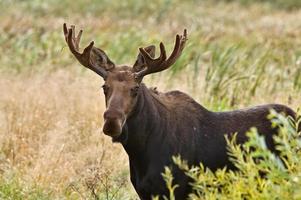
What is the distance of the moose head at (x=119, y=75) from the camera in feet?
21.7

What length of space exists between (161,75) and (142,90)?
561 centimetres

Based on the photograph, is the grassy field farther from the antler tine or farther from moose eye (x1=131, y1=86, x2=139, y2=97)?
moose eye (x1=131, y1=86, x2=139, y2=97)

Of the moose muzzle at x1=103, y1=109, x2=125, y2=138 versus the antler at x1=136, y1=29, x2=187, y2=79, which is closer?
the moose muzzle at x1=103, y1=109, x2=125, y2=138

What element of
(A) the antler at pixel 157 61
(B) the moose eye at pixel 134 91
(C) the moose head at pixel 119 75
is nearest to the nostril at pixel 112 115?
(C) the moose head at pixel 119 75

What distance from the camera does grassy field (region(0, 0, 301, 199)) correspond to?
28.0ft

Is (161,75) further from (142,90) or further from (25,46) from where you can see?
(142,90)

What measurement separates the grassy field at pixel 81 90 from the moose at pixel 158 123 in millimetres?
648

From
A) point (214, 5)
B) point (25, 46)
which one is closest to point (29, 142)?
point (25, 46)

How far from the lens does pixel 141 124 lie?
7.12m

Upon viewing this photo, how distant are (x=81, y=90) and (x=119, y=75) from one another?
478 centimetres

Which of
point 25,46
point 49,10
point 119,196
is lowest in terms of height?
point 119,196

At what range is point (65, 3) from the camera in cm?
2519

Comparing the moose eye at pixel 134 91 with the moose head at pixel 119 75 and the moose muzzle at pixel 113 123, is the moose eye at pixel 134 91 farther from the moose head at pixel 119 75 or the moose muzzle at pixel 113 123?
the moose muzzle at pixel 113 123

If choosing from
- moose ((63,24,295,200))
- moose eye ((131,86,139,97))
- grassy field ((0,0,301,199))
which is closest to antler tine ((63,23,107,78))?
moose ((63,24,295,200))
